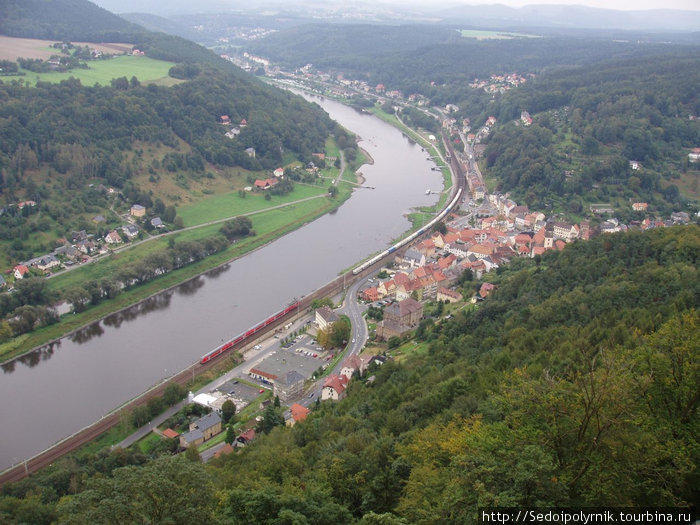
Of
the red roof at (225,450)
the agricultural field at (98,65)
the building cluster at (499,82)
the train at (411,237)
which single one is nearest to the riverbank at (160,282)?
the train at (411,237)

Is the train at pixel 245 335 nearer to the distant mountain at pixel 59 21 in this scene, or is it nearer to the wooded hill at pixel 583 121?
the wooded hill at pixel 583 121

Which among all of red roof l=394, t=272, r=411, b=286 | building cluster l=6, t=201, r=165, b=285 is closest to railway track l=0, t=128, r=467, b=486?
red roof l=394, t=272, r=411, b=286

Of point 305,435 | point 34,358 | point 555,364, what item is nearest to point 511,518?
point 555,364

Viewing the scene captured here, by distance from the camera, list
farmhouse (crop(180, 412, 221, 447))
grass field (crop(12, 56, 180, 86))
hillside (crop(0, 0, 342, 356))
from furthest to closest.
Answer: grass field (crop(12, 56, 180, 86)) → hillside (crop(0, 0, 342, 356)) → farmhouse (crop(180, 412, 221, 447))

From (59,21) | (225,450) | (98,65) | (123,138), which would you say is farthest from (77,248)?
(59,21)

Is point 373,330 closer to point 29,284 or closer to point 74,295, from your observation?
point 74,295

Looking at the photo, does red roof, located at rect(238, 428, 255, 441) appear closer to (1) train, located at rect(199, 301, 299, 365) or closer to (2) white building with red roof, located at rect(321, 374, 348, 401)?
(2) white building with red roof, located at rect(321, 374, 348, 401)

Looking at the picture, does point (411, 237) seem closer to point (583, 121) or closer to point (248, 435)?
point (248, 435)
